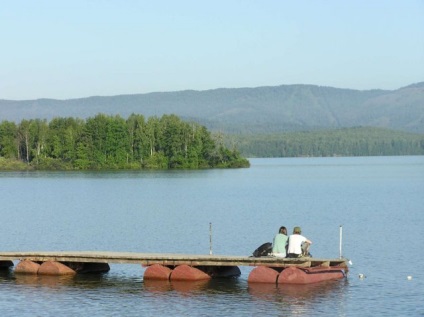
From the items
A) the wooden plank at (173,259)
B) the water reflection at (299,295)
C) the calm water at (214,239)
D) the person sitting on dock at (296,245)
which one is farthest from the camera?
the person sitting on dock at (296,245)

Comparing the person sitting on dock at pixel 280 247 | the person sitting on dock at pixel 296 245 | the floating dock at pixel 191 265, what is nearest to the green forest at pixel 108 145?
the floating dock at pixel 191 265

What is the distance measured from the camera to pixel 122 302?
101 feet

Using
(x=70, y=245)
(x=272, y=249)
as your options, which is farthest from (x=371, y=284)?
(x=70, y=245)

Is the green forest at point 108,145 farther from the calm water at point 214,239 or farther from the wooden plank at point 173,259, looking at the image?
the wooden plank at point 173,259

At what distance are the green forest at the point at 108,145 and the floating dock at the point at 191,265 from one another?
126m

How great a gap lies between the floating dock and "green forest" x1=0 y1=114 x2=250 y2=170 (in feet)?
414

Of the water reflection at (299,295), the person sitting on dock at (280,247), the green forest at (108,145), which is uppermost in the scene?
the green forest at (108,145)

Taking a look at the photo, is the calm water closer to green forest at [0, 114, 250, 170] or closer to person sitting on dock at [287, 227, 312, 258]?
person sitting on dock at [287, 227, 312, 258]

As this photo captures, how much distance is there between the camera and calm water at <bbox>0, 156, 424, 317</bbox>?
2997cm

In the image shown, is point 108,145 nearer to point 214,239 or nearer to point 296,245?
point 214,239

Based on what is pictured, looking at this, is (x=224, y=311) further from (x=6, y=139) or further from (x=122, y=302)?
(x=6, y=139)

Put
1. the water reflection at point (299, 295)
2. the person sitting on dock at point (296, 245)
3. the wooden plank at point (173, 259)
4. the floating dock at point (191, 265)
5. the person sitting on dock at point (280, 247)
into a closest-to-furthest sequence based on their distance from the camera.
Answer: the water reflection at point (299, 295)
the floating dock at point (191, 265)
the wooden plank at point (173, 259)
the person sitting on dock at point (296, 245)
the person sitting on dock at point (280, 247)

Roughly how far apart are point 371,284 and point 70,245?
18.2m

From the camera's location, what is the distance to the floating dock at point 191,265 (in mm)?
32719
